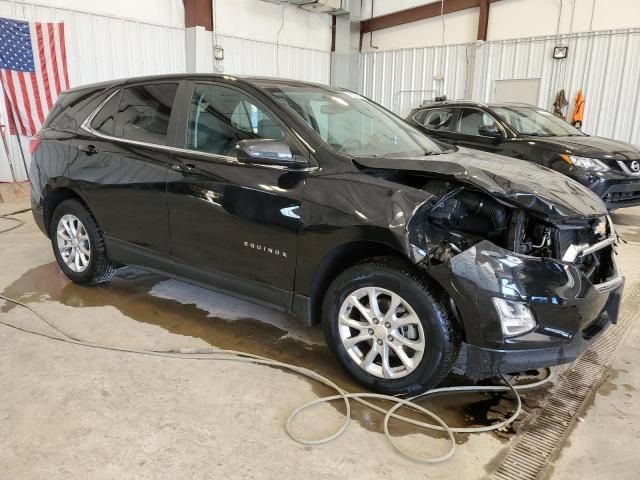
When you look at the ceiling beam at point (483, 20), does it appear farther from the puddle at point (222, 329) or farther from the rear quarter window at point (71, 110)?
the puddle at point (222, 329)

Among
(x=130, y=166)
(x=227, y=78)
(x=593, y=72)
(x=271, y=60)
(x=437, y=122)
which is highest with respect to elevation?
(x=271, y=60)

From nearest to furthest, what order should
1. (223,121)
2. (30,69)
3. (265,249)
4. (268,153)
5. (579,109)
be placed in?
(268,153)
(265,249)
(223,121)
(30,69)
(579,109)

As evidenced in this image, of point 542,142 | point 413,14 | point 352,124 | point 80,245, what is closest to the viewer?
point 352,124

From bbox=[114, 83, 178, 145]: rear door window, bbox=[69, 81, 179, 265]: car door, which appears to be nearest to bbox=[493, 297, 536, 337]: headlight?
bbox=[69, 81, 179, 265]: car door

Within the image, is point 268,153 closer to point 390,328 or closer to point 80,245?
point 390,328

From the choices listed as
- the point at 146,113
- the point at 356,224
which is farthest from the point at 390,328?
the point at 146,113

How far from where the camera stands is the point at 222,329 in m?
3.12

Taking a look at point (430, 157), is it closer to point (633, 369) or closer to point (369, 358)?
point (369, 358)

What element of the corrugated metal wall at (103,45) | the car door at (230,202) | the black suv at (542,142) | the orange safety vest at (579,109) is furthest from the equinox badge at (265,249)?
the orange safety vest at (579,109)

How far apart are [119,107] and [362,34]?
11113mm

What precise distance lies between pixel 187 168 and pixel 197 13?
8.02 meters

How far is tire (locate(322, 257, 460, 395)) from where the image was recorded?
2182 millimetres

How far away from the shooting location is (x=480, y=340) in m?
2.12

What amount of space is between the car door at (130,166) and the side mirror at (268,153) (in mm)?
746
